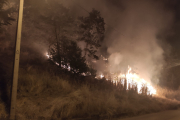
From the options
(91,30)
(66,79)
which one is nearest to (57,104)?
(66,79)

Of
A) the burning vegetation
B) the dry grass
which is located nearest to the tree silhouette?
the burning vegetation

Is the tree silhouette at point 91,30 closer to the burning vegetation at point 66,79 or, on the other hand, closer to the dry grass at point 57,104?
the burning vegetation at point 66,79

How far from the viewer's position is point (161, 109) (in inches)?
429

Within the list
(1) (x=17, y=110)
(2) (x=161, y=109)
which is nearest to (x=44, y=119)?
(1) (x=17, y=110)

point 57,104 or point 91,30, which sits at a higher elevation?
point 91,30

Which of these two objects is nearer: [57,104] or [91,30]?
[57,104]

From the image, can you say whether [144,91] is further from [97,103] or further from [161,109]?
[97,103]

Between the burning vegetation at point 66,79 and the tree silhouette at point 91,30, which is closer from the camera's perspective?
the burning vegetation at point 66,79

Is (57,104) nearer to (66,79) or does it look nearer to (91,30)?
(66,79)

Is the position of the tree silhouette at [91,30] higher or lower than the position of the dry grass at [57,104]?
higher

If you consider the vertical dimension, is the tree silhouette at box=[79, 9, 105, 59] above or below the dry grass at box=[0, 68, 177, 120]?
above

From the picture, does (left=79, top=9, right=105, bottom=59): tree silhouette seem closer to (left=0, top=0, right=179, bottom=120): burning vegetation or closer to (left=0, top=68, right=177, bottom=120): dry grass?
(left=0, top=0, right=179, bottom=120): burning vegetation

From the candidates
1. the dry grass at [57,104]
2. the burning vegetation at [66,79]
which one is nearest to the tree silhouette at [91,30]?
the burning vegetation at [66,79]

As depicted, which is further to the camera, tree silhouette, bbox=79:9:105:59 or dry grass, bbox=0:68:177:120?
tree silhouette, bbox=79:9:105:59
